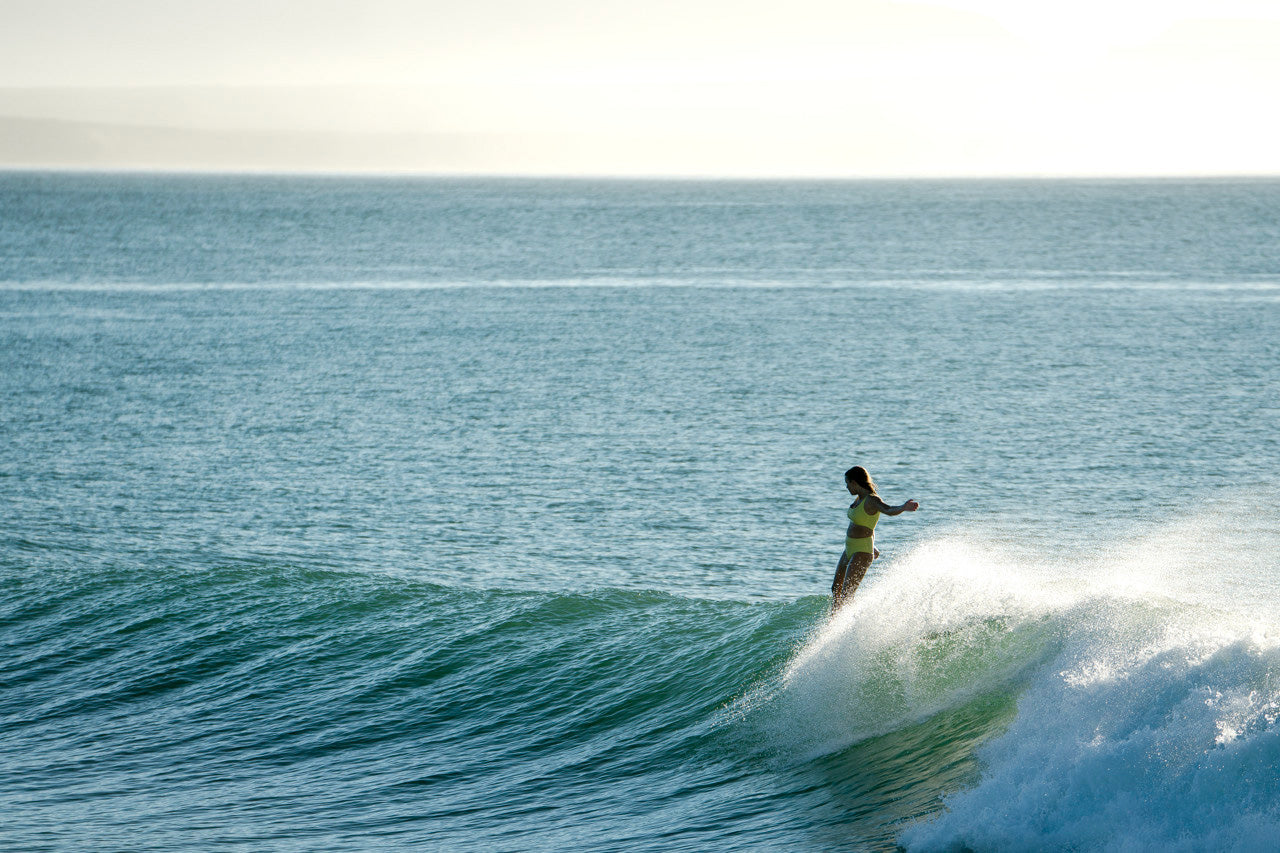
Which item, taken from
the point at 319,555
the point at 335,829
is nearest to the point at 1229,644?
the point at 335,829

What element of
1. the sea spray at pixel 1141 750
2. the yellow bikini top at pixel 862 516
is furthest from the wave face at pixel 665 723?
the yellow bikini top at pixel 862 516

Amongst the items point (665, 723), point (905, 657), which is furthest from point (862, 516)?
point (665, 723)

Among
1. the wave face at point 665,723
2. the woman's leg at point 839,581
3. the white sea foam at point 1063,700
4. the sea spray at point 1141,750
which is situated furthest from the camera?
the woman's leg at point 839,581

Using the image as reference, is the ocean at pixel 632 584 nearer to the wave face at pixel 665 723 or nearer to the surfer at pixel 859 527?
the wave face at pixel 665 723

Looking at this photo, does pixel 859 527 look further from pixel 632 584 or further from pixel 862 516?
pixel 632 584

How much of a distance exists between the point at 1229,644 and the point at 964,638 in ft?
11.5

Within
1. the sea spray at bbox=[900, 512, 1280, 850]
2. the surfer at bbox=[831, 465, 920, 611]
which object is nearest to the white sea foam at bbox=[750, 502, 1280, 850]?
the sea spray at bbox=[900, 512, 1280, 850]

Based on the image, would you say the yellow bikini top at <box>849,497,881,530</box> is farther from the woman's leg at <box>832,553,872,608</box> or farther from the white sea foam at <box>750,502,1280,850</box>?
the white sea foam at <box>750,502,1280,850</box>

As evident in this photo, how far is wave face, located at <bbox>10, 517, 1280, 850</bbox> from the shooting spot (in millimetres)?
10375

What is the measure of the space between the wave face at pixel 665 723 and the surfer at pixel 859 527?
56 centimetres

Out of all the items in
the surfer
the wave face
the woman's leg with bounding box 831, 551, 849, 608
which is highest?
the surfer

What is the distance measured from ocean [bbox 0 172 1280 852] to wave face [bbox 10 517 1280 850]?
0.05 m

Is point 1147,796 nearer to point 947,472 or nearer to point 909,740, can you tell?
point 909,740

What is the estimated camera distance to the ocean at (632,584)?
1174cm
